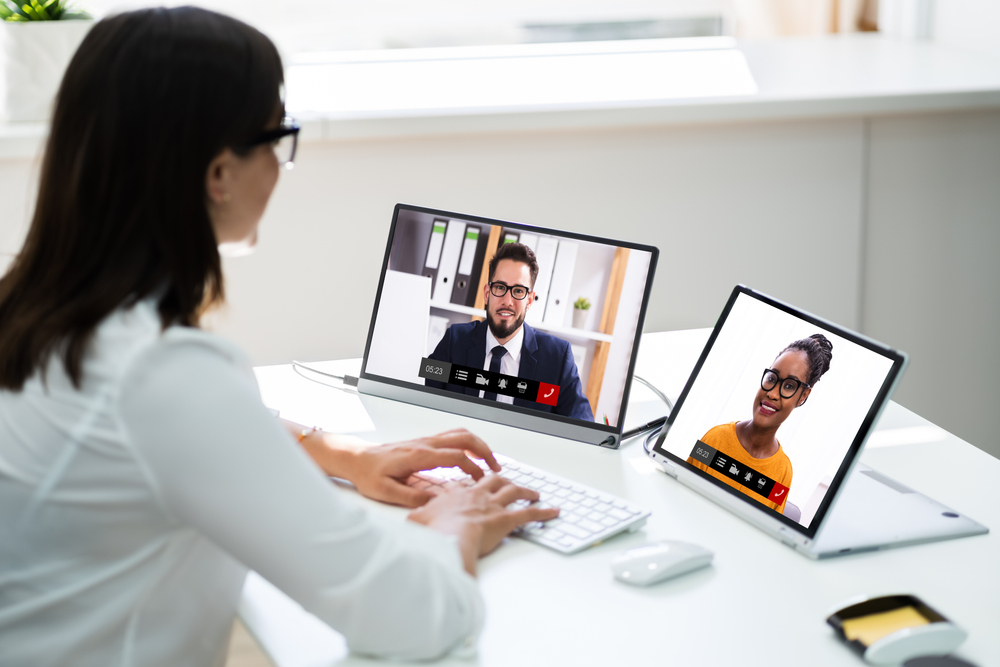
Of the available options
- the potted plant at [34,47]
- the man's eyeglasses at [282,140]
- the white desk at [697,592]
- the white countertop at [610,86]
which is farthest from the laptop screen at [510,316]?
the potted plant at [34,47]

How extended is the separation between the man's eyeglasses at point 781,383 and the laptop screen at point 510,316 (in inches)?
8.1

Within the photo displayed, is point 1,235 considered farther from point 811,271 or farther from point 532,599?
point 811,271

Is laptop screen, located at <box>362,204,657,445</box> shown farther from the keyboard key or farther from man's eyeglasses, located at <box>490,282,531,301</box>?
the keyboard key

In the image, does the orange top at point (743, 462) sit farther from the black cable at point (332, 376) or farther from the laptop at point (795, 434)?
the black cable at point (332, 376)

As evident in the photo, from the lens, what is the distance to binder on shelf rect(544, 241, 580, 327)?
1.26 metres

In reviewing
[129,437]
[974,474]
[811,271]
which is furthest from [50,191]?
[811,271]

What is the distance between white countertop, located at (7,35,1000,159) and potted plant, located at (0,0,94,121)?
0.05 meters

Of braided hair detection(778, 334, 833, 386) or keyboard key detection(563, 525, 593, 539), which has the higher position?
braided hair detection(778, 334, 833, 386)

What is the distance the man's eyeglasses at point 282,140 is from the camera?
0.81m

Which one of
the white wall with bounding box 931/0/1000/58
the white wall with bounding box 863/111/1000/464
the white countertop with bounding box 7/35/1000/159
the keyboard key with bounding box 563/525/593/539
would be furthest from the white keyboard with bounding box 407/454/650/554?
the white wall with bounding box 931/0/1000/58

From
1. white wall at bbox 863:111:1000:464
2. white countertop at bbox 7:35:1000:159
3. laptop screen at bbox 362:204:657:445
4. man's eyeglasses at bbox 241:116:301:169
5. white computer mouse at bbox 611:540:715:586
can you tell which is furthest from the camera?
white wall at bbox 863:111:1000:464

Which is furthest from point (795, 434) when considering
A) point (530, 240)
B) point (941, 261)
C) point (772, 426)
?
point (941, 261)

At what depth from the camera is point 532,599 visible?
2.94 ft

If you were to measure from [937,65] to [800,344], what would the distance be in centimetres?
157
